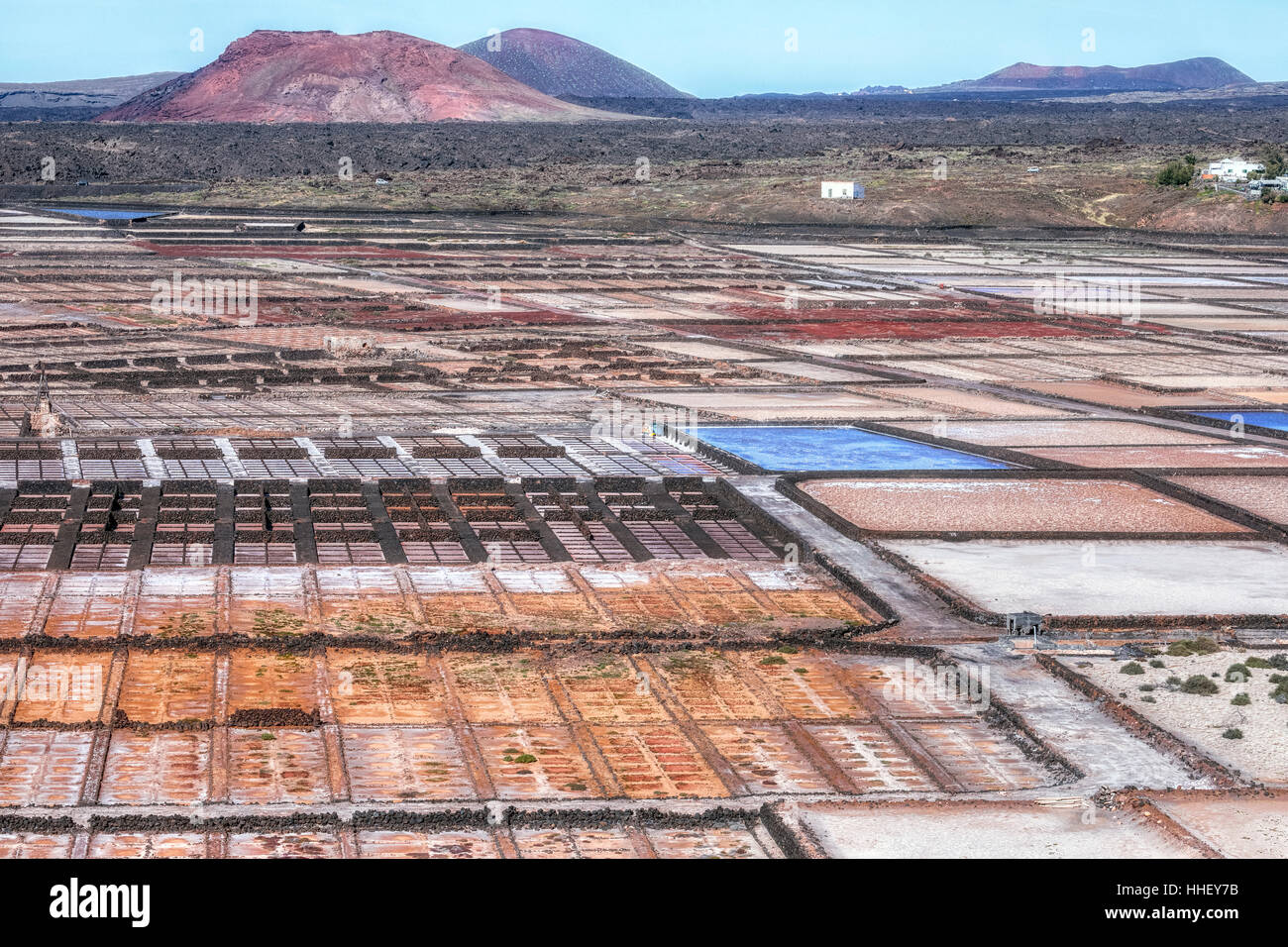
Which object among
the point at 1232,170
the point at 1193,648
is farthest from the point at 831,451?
the point at 1232,170

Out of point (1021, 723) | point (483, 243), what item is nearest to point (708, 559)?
point (1021, 723)

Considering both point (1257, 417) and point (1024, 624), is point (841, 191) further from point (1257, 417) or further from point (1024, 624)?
point (1024, 624)

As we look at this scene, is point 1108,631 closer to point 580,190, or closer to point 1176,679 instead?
point 1176,679

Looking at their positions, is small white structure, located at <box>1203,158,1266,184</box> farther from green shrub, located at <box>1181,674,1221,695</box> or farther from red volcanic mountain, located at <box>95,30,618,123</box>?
red volcanic mountain, located at <box>95,30,618,123</box>

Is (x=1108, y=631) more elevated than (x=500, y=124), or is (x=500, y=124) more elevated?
(x=500, y=124)

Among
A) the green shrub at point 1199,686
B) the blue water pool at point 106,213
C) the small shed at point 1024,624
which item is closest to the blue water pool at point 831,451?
the small shed at point 1024,624

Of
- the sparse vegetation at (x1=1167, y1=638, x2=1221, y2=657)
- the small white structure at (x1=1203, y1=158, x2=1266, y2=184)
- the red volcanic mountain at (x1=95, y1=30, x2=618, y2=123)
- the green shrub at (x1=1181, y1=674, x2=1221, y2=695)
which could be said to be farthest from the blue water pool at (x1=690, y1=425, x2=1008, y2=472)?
the red volcanic mountain at (x1=95, y1=30, x2=618, y2=123)

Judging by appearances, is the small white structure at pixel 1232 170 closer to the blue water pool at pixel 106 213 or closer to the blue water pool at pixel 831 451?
the blue water pool at pixel 106 213
